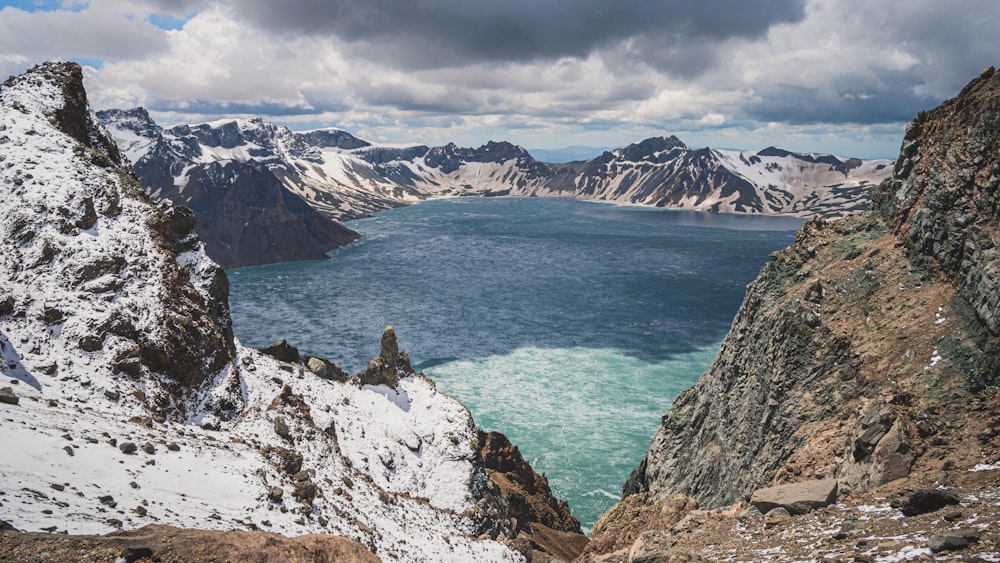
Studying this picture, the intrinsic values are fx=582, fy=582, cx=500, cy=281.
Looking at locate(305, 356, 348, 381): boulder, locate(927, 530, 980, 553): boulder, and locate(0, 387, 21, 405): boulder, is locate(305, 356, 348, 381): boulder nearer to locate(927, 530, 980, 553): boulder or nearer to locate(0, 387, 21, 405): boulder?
locate(0, 387, 21, 405): boulder

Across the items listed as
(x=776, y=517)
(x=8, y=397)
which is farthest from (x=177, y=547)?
(x=776, y=517)

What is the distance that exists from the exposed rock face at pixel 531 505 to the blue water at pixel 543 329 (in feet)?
19.6

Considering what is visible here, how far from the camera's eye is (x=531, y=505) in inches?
1911

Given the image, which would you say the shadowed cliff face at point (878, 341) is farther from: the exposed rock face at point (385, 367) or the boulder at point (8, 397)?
the boulder at point (8, 397)

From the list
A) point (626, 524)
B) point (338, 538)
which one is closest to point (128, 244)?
point (338, 538)

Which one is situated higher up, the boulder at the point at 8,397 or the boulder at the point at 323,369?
the boulder at the point at 8,397

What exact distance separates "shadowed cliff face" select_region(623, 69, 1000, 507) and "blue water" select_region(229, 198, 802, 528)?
2771cm

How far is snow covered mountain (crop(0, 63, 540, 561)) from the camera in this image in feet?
62.1

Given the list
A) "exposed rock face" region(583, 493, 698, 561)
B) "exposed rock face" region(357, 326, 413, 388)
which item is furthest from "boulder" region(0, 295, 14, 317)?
"exposed rock face" region(583, 493, 698, 561)

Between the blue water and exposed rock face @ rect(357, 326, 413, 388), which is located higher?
exposed rock face @ rect(357, 326, 413, 388)

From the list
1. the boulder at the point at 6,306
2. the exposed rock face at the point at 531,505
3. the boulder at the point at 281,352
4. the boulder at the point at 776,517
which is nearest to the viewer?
the boulder at the point at 776,517

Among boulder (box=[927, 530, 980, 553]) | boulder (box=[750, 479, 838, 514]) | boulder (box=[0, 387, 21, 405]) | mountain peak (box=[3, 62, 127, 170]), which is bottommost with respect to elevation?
boulder (box=[750, 479, 838, 514])

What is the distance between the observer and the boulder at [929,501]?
1375cm

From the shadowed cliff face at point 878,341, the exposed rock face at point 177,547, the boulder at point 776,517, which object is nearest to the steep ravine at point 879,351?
the shadowed cliff face at point 878,341
